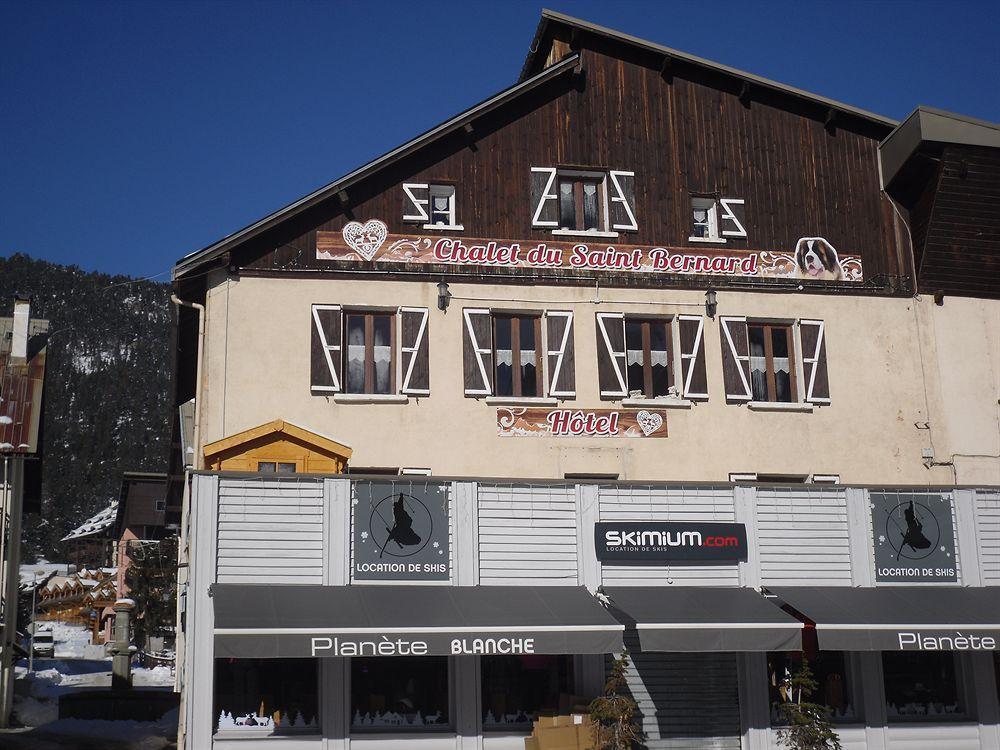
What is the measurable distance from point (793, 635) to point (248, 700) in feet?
28.2

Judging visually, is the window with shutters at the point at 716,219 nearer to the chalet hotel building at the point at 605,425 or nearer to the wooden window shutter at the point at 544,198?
the chalet hotel building at the point at 605,425

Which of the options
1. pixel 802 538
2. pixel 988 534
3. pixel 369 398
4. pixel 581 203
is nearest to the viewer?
pixel 802 538

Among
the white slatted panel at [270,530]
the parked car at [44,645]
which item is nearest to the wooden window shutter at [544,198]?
the white slatted panel at [270,530]

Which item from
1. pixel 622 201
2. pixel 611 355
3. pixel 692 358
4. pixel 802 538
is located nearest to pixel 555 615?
pixel 802 538

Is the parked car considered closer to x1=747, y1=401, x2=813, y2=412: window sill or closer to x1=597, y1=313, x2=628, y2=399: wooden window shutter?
x1=597, y1=313, x2=628, y2=399: wooden window shutter

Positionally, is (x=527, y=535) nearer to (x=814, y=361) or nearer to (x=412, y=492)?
(x=412, y=492)

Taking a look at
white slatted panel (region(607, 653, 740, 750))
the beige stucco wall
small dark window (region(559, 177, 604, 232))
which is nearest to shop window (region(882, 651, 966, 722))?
white slatted panel (region(607, 653, 740, 750))

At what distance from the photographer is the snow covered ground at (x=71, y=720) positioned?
937 inches

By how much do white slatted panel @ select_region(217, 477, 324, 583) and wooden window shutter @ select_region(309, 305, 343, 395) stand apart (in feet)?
13.8

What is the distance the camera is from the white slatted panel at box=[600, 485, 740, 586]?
20312mm

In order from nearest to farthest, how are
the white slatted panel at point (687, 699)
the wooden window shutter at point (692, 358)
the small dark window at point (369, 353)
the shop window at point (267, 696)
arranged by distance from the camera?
the shop window at point (267, 696) → the white slatted panel at point (687, 699) → the small dark window at point (369, 353) → the wooden window shutter at point (692, 358)

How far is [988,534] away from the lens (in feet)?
72.0

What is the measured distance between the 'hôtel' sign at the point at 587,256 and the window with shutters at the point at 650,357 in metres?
1.12

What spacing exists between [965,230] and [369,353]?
43.2 ft
